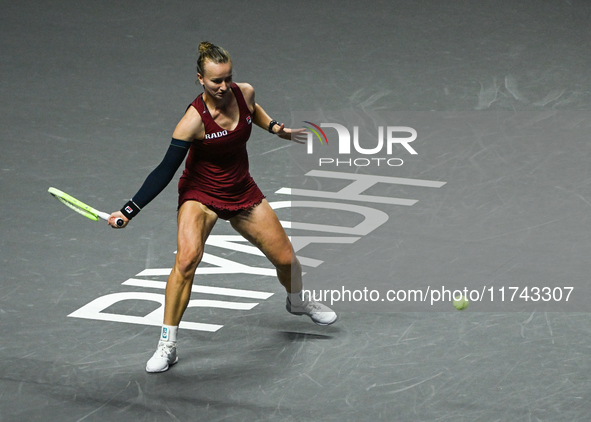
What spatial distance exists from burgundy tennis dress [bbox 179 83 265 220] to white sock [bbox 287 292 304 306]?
693 millimetres

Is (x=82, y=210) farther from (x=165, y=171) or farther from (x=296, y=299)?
(x=296, y=299)

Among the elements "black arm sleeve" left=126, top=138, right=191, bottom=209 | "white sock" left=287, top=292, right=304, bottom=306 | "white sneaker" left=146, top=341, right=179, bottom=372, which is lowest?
"white sneaker" left=146, top=341, right=179, bottom=372

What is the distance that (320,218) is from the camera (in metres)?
8.21

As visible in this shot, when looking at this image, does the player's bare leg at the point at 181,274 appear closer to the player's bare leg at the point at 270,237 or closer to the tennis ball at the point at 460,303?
the player's bare leg at the point at 270,237

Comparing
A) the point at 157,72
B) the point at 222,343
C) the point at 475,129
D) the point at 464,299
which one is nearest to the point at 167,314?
the point at 222,343

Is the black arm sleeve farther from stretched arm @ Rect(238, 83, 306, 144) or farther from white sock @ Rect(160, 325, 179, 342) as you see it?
white sock @ Rect(160, 325, 179, 342)

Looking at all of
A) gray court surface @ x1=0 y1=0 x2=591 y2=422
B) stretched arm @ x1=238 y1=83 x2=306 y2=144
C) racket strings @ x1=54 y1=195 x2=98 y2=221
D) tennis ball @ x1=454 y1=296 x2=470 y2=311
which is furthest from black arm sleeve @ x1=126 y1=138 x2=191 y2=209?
tennis ball @ x1=454 y1=296 x2=470 y2=311

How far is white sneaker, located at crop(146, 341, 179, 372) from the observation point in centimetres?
597

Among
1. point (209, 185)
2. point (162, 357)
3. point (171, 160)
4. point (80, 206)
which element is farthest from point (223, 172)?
point (162, 357)

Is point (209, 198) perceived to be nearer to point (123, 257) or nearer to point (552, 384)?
point (123, 257)

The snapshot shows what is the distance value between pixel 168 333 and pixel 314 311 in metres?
1.03

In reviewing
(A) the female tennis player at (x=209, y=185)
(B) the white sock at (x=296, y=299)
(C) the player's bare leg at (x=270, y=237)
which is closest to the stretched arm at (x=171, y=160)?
(A) the female tennis player at (x=209, y=185)

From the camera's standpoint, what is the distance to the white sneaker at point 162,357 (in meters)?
5.97

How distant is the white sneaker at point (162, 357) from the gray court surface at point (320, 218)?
0.07 m
